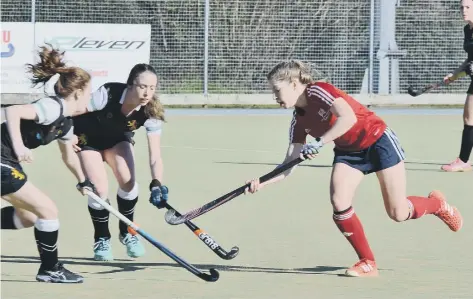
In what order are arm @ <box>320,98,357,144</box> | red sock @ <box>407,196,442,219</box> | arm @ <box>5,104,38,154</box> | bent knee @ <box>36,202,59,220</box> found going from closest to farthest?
arm @ <box>5,104,38,154</box> → bent knee @ <box>36,202,59,220</box> → arm @ <box>320,98,357,144</box> → red sock @ <box>407,196,442,219</box>

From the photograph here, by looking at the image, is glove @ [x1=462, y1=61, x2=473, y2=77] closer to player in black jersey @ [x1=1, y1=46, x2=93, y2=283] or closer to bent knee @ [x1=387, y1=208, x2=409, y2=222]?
→ bent knee @ [x1=387, y1=208, x2=409, y2=222]

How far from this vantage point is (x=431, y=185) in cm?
1016

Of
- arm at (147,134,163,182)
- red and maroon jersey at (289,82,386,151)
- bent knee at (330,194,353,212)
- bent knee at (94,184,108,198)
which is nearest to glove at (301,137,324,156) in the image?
A: red and maroon jersey at (289,82,386,151)

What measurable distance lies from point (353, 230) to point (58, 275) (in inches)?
60.1

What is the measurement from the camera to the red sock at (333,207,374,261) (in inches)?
249

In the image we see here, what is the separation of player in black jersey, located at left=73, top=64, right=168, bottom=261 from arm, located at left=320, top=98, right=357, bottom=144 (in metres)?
1.02

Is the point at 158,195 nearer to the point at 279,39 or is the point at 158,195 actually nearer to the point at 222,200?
the point at 222,200

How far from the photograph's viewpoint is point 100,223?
6848 mm

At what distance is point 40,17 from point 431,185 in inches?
372

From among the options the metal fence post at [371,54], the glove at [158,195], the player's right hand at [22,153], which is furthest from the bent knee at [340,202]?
the metal fence post at [371,54]

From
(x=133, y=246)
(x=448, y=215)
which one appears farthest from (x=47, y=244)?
(x=448, y=215)

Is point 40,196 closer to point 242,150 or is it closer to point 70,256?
point 70,256

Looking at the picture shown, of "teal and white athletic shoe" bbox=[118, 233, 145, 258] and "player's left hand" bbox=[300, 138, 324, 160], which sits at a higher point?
"player's left hand" bbox=[300, 138, 324, 160]

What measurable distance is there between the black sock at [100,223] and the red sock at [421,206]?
5.53 feet
